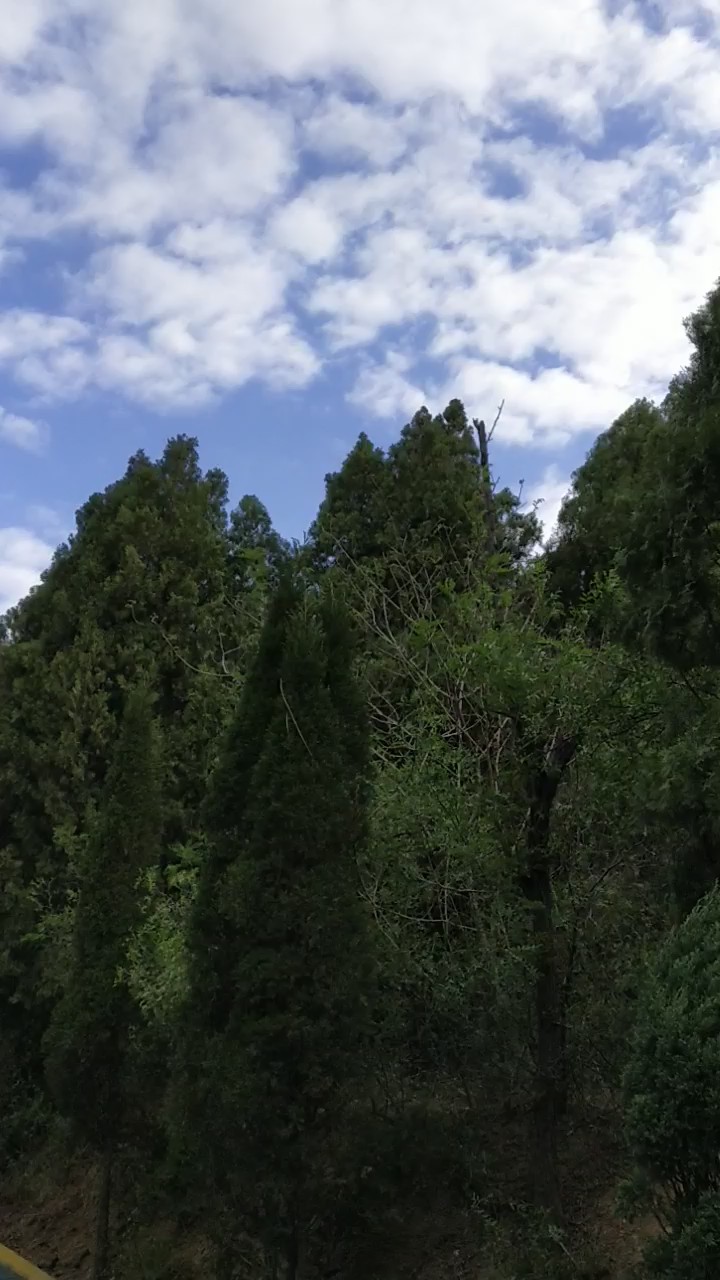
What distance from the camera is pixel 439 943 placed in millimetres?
5781

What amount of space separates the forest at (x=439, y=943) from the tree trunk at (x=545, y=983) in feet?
0.06

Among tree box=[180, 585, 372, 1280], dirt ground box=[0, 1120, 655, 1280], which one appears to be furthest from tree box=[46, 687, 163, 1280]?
tree box=[180, 585, 372, 1280]

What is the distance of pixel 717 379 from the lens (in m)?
4.15

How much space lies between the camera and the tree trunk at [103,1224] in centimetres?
763

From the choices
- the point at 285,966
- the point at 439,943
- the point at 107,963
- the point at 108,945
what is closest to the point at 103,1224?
the point at 107,963

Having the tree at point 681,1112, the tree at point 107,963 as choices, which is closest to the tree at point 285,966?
the tree at point 681,1112

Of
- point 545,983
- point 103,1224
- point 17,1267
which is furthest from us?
point 17,1267

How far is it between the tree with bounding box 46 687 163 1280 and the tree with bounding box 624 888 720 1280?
16.4 feet

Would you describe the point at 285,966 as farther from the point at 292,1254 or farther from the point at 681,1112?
the point at 681,1112

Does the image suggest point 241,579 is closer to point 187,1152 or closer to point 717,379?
point 187,1152

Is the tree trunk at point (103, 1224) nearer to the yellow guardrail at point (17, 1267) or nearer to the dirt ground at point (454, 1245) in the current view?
the dirt ground at point (454, 1245)

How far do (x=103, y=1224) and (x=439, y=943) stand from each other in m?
4.26

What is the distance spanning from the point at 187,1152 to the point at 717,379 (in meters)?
4.95

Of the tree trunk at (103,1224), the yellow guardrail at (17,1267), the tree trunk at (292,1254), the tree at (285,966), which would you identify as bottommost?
the yellow guardrail at (17,1267)
